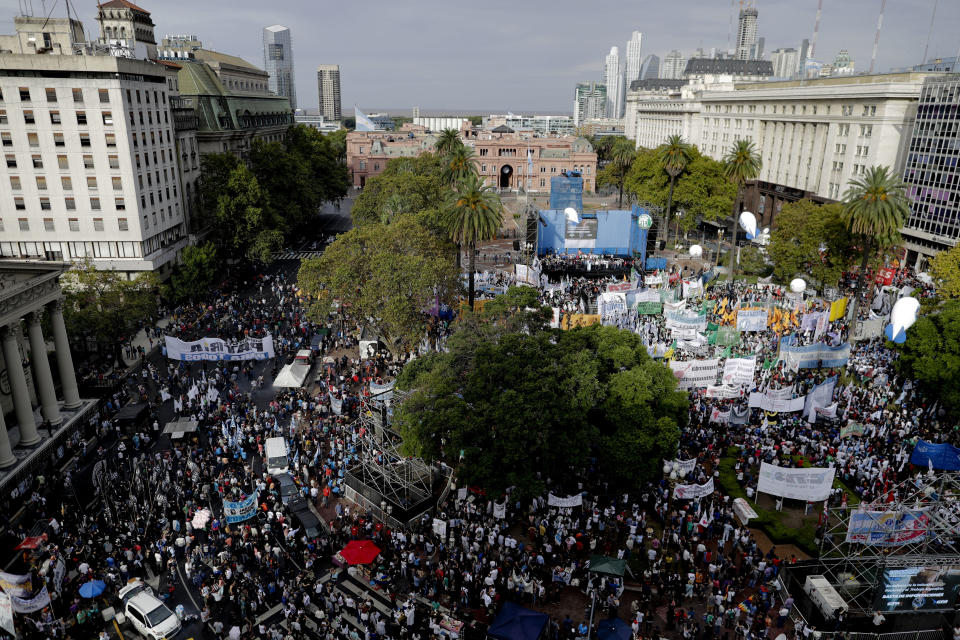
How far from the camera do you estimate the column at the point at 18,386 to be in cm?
3011

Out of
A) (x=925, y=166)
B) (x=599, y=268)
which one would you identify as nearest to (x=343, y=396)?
(x=599, y=268)

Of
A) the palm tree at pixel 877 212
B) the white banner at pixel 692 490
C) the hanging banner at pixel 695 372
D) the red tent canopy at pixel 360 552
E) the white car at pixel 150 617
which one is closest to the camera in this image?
the white car at pixel 150 617

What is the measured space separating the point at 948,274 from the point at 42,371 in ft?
194

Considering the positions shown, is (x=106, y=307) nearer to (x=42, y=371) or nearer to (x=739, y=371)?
(x=42, y=371)

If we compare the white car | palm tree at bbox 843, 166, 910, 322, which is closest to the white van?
the white car

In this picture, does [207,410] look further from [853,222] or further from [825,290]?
[825,290]

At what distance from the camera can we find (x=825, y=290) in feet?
198

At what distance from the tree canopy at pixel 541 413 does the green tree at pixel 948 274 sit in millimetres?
29154

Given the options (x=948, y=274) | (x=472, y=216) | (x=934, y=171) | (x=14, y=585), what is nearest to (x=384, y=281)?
(x=472, y=216)

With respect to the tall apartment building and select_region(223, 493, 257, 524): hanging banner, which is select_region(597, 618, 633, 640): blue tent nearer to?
select_region(223, 493, 257, 524): hanging banner

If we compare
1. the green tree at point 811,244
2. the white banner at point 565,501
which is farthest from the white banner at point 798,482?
the green tree at point 811,244

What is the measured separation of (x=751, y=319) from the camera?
46188 millimetres

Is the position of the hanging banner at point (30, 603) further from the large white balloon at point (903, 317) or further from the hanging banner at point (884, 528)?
the large white balloon at point (903, 317)

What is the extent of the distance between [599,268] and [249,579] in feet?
164
